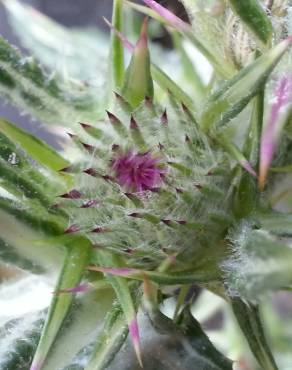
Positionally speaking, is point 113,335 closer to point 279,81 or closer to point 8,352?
point 8,352

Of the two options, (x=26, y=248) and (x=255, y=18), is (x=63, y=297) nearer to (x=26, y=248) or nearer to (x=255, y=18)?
(x=26, y=248)

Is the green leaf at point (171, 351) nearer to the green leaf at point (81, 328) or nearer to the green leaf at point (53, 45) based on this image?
the green leaf at point (81, 328)

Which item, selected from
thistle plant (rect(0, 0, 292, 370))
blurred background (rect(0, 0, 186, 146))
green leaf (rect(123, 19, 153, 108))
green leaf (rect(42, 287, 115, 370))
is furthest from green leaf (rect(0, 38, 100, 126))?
blurred background (rect(0, 0, 186, 146))

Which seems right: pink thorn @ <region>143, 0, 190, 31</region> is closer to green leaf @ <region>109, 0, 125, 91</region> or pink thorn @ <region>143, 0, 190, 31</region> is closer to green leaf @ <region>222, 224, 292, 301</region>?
green leaf @ <region>109, 0, 125, 91</region>

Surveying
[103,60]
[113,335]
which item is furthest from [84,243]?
[103,60]

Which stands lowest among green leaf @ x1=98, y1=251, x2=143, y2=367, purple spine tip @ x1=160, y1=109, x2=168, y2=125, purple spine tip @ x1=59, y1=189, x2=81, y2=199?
green leaf @ x1=98, y1=251, x2=143, y2=367

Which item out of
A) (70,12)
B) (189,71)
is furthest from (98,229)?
(70,12)

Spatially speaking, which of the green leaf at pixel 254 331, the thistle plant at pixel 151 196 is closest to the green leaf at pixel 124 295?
the thistle plant at pixel 151 196
